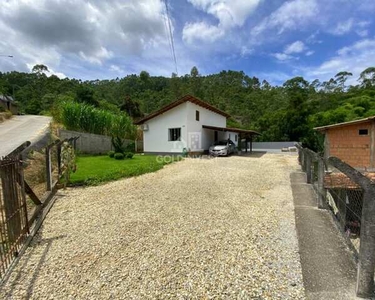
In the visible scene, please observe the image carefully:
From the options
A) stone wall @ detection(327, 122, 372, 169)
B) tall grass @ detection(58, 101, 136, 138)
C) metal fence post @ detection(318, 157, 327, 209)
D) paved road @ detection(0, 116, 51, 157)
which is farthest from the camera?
tall grass @ detection(58, 101, 136, 138)

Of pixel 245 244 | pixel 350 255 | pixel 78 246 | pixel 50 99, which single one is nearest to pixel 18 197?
pixel 78 246

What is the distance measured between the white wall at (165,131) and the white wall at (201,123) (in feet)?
1.49

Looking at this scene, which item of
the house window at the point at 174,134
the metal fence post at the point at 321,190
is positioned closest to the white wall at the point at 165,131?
the house window at the point at 174,134

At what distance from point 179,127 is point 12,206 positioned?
15.3 meters

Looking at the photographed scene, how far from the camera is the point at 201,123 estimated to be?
20.3 m

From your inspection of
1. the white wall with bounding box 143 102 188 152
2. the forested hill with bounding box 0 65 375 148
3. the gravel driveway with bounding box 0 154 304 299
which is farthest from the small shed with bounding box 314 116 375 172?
the forested hill with bounding box 0 65 375 148

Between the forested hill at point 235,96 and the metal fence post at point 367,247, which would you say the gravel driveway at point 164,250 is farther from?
the forested hill at point 235,96

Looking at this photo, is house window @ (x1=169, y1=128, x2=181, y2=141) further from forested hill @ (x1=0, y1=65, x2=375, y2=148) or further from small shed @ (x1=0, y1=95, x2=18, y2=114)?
small shed @ (x1=0, y1=95, x2=18, y2=114)

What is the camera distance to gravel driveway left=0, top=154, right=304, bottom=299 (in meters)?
2.64

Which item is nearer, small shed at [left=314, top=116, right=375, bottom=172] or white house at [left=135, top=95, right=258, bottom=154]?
small shed at [left=314, top=116, right=375, bottom=172]

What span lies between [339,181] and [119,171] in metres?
8.23

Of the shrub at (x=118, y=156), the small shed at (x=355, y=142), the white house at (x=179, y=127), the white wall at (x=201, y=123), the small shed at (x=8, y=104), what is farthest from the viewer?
the small shed at (x=8, y=104)

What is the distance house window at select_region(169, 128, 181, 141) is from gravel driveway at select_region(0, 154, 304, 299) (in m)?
12.5

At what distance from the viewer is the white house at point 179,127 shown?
1830cm
